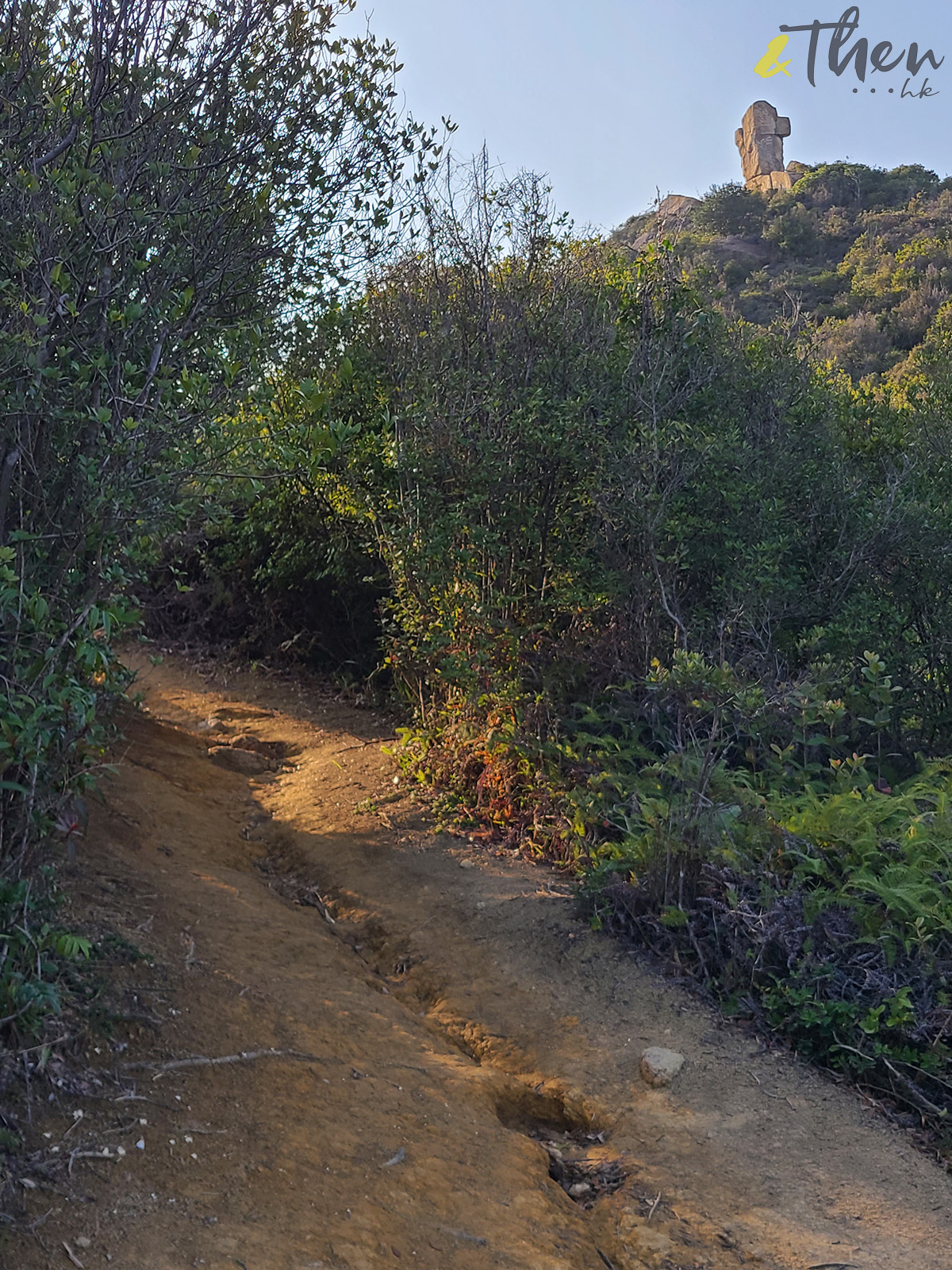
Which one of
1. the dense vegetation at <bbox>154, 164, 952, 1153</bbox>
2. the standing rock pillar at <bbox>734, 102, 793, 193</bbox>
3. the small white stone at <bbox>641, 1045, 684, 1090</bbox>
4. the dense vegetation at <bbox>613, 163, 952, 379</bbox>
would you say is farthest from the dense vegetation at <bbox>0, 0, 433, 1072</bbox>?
the standing rock pillar at <bbox>734, 102, 793, 193</bbox>

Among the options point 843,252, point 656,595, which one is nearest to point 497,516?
point 656,595

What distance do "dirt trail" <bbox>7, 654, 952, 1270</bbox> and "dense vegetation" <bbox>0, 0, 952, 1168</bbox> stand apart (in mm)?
407

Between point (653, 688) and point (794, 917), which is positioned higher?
point (653, 688)

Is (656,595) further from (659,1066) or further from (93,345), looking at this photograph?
(93,345)

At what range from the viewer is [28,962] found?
3066 mm

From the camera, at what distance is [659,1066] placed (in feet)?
13.5

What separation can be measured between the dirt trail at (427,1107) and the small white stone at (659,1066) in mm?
39

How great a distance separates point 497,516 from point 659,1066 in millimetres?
3675

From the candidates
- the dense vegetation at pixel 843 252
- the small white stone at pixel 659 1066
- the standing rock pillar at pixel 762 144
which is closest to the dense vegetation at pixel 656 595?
the small white stone at pixel 659 1066

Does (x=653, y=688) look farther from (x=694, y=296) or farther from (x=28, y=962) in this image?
(x=694, y=296)

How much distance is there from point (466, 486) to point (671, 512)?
138cm

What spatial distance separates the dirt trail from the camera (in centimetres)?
285

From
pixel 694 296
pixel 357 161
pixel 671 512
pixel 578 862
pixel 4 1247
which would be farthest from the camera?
pixel 694 296

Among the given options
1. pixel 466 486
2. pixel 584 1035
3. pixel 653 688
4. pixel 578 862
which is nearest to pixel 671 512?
pixel 466 486
